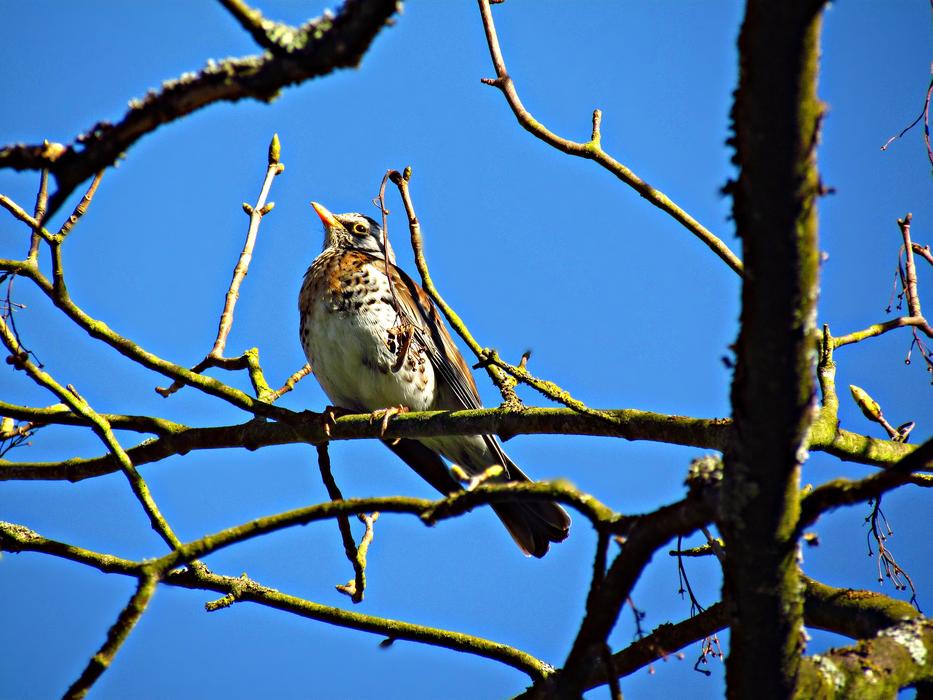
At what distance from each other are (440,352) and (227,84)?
435cm

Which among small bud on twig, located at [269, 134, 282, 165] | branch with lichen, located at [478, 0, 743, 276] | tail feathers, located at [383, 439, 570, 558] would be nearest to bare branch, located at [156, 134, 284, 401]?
small bud on twig, located at [269, 134, 282, 165]

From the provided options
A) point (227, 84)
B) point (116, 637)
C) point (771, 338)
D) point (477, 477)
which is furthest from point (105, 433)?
point (771, 338)

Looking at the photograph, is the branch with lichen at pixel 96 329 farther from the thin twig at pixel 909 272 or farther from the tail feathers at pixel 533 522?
the thin twig at pixel 909 272

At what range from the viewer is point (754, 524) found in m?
2.06


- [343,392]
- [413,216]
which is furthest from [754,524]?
[343,392]

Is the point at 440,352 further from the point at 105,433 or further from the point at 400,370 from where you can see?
the point at 105,433

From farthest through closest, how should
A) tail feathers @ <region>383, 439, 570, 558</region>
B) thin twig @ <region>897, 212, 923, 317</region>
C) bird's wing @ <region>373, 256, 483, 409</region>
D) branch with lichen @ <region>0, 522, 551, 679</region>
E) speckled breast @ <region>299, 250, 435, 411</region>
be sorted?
bird's wing @ <region>373, 256, 483, 409</region>
speckled breast @ <region>299, 250, 435, 411</region>
tail feathers @ <region>383, 439, 570, 558</region>
thin twig @ <region>897, 212, 923, 317</region>
branch with lichen @ <region>0, 522, 551, 679</region>

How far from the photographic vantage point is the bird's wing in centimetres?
606

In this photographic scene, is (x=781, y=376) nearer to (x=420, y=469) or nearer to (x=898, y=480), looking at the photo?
(x=898, y=480)

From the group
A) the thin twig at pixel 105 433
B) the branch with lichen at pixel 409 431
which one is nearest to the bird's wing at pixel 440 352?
the branch with lichen at pixel 409 431

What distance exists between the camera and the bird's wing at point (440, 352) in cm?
606

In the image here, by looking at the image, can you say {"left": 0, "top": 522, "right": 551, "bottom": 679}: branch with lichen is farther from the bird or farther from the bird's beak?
the bird's beak

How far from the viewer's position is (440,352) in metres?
6.11

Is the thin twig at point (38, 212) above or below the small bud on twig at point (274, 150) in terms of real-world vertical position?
below
